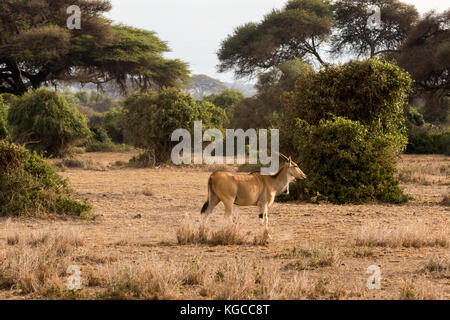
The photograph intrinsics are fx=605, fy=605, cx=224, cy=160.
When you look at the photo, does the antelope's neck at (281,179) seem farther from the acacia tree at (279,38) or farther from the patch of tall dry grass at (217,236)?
the acacia tree at (279,38)

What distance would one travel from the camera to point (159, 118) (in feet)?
79.3

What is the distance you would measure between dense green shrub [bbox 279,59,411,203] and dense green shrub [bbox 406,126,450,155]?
15.9 m

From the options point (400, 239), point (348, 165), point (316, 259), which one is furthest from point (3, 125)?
point (316, 259)

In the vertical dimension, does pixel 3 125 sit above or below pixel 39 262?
above

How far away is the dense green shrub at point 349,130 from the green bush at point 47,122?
13.8 metres

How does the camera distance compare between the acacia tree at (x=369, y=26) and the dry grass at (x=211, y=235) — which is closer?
the dry grass at (x=211, y=235)

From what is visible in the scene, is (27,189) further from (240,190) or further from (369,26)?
(369,26)

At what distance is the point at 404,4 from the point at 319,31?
19.8 feet

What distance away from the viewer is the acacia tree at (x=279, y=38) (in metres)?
42.6

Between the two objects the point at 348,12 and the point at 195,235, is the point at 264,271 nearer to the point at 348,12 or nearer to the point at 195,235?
the point at 195,235

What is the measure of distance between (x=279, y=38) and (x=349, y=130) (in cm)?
3033

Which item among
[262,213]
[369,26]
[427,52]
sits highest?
[369,26]

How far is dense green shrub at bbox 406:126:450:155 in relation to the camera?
101ft

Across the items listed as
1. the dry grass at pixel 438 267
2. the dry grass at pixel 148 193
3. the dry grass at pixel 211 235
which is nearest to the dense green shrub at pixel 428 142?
the dry grass at pixel 148 193
